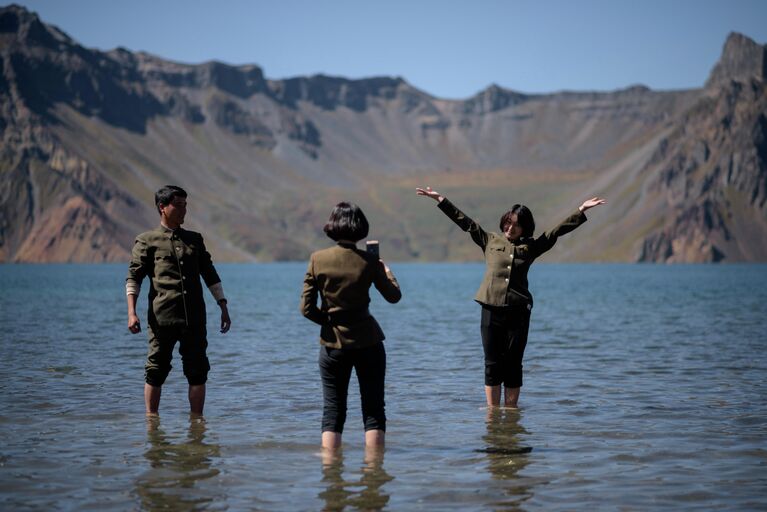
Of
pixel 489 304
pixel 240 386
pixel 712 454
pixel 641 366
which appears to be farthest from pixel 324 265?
Result: pixel 641 366

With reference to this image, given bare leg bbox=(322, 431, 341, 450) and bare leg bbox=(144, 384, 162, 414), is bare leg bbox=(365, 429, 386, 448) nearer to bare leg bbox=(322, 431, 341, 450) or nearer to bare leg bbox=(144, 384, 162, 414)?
bare leg bbox=(322, 431, 341, 450)

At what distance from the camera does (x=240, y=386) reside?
18.7 m

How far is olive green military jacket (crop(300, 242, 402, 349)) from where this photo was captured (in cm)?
1007

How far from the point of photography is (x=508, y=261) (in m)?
13.6

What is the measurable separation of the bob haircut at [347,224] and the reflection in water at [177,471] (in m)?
2.88

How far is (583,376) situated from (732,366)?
4074 millimetres

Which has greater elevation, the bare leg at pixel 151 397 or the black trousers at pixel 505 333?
the black trousers at pixel 505 333

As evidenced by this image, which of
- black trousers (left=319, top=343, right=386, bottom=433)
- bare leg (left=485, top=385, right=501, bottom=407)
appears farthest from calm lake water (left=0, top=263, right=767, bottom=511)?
black trousers (left=319, top=343, right=386, bottom=433)

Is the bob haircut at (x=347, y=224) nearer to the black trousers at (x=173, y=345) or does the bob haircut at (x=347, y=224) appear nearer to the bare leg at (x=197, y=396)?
the black trousers at (x=173, y=345)

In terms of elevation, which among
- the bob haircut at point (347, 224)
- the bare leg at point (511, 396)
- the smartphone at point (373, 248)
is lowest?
the bare leg at point (511, 396)

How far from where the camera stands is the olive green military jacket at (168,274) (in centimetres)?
1254

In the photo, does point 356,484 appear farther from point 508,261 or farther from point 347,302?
point 508,261

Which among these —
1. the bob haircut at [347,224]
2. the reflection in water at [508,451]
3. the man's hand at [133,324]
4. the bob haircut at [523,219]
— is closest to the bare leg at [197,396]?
the man's hand at [133,324]

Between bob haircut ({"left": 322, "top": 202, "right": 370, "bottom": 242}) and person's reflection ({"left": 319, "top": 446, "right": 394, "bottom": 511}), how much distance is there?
246 centimetres
